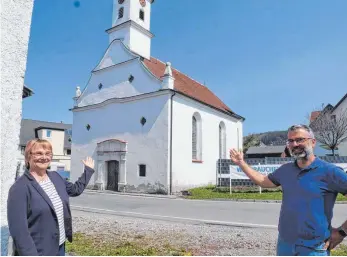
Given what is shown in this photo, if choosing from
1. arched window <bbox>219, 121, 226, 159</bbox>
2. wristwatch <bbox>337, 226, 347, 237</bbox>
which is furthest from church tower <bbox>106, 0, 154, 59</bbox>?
wristwatch <bbox>337, 226, 347, 237</bbox>

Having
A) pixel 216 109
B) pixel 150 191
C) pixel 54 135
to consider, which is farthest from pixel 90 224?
pixel 54 135

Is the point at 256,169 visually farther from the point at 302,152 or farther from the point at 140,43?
the point at 302,152

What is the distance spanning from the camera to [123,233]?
7238 mm

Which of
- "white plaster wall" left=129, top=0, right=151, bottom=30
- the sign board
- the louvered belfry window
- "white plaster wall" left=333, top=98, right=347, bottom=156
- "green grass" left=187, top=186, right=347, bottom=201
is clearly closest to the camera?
"green grass" left=187, top=186, right=347, bottom=201

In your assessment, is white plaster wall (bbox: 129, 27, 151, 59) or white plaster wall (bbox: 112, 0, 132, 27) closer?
white plaster wall (bbox: 129, 27, 151, 59)

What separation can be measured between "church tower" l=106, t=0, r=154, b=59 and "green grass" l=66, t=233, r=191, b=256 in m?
19.9

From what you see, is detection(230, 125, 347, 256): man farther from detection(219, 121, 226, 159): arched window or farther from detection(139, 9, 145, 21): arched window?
detection(139, 9, 145, 21): arched window

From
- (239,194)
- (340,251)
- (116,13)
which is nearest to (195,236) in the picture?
(340,251)

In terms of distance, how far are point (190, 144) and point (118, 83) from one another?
774cm

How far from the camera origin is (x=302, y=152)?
2.87 metres

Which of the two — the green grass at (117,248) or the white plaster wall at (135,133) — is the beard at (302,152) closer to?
the green grass at (117,248)

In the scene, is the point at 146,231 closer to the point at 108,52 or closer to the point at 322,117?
the point at 108,52

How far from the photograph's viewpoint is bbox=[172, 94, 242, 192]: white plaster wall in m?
20.3

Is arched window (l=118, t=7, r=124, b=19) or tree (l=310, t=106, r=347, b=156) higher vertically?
arched window (l=118, t=7, r=124, b=19)
